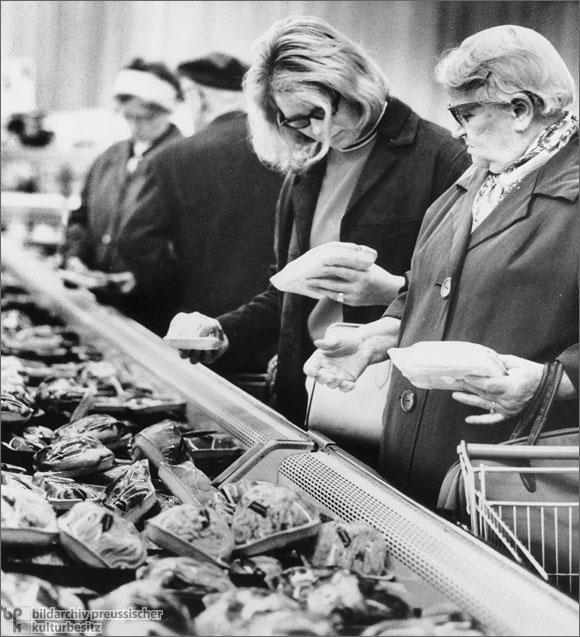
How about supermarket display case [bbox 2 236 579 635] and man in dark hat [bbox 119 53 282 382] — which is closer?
supermarket display case [bbox 2 236 579 635]

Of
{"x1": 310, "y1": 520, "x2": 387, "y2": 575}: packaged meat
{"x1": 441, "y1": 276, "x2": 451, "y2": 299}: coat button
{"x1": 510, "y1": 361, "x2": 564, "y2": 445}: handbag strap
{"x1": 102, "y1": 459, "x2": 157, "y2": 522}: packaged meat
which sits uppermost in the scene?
{"x1": 441, "y1": 276, "x2": 451, "y2": 299}: coat button

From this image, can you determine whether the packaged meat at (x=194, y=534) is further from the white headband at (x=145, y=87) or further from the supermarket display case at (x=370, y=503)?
the white headband at (x=145, y=87)

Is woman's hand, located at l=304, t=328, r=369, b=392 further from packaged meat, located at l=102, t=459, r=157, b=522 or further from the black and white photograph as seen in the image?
packaged meat, located at l=102, t=459, r=157, b=522

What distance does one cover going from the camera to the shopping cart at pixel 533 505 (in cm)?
200

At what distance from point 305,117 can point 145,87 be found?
1.18 meters

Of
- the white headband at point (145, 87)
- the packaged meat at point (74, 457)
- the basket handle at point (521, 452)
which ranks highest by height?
the white headband at point (145, 87)

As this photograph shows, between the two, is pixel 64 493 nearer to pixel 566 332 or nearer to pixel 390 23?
pixel 566 332

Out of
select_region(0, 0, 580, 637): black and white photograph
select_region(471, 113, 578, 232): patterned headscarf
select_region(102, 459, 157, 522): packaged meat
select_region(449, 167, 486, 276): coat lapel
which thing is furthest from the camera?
select_region(449, 167, 486, 276): coat lapel

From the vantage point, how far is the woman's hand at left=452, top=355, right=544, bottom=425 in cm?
223

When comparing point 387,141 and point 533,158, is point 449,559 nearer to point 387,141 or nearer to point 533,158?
point 533,158

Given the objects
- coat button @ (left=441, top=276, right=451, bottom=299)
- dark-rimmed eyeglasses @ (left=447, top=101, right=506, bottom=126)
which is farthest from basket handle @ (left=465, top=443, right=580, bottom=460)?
dark-rimmed eyeglasses @ (left=447, top=101, right=506, bottom=126)

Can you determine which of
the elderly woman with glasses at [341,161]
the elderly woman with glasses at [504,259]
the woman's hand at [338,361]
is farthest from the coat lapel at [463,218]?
the woman's hand at [338,361]

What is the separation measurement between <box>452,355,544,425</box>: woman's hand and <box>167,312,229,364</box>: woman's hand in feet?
4.45

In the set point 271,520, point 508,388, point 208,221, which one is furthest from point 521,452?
point 208,221
